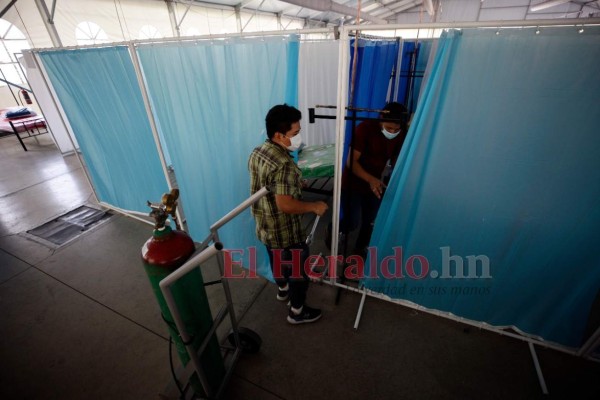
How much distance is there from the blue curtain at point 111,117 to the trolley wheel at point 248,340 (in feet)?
5.89

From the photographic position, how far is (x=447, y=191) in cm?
162

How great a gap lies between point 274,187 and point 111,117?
2.35m

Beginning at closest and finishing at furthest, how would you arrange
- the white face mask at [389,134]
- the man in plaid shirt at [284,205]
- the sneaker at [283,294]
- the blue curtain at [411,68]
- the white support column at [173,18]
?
1. the man in plaid shirt at [284,205]
2. the white face mask at [389,134]
3. the sneaker at [283,294]
4. the blue curtain at [411,68]
5. the white support column at [173,18]

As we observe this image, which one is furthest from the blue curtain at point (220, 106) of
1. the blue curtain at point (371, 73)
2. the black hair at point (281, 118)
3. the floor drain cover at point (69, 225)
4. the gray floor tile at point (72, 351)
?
the floor drain cover at point (69, 225)

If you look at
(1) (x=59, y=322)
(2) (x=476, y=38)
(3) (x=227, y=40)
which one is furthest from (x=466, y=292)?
(1) (x=59, y=322)

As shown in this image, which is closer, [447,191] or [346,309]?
[447,191]

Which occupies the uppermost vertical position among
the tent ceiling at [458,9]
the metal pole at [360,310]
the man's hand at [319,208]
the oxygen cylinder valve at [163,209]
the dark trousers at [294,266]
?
the tent ceiling at [458,9]

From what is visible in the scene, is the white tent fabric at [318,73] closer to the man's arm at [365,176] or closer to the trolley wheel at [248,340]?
the man's arm at [365,176]

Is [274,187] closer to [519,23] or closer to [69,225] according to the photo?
[519,23]

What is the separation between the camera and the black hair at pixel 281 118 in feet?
4.71

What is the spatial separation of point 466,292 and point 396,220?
0.74 m

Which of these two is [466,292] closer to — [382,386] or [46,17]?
[382,386]

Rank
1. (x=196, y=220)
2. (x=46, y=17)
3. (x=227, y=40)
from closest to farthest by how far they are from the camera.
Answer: (x=227, y=40), (x=196, y=220), (x=46, y=17)

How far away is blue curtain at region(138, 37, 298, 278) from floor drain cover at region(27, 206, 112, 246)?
1.87m
